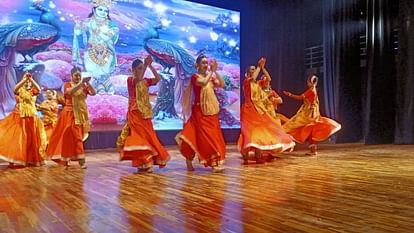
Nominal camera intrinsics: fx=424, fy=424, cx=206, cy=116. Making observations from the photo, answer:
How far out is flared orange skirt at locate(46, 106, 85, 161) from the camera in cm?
463

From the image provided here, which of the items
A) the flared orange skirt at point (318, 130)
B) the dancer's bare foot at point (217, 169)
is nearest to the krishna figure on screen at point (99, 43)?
the flared orange skirt at point (318, 130)

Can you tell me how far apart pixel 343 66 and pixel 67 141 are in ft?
22.8

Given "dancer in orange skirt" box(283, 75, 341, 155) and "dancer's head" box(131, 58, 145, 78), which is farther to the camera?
"dancer in orange skirt" box(283, 75, 341, 155)

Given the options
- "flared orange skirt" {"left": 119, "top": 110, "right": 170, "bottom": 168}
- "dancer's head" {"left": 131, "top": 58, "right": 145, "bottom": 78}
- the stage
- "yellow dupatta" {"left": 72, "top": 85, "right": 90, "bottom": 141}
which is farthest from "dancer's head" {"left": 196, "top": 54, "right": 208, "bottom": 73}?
the stage

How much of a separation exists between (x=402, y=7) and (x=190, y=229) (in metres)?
8.78

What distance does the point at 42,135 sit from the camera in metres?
5.27

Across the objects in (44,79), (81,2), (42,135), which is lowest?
(42,135)

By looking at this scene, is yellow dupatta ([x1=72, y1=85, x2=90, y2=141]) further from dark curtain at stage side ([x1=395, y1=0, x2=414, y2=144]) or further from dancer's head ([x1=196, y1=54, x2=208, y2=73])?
dark curtain at stage side ([x1=395, y1=0, x2=414, y2=144])

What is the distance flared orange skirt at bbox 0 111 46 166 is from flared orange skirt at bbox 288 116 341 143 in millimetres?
3502

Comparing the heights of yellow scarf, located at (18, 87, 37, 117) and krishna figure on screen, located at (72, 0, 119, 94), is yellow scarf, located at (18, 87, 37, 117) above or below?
below

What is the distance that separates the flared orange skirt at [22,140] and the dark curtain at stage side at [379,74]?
6.88 m

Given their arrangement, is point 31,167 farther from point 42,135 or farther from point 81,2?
point 81,2

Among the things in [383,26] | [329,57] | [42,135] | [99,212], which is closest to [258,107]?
[42,135]

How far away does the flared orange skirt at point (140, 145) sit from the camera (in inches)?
161
